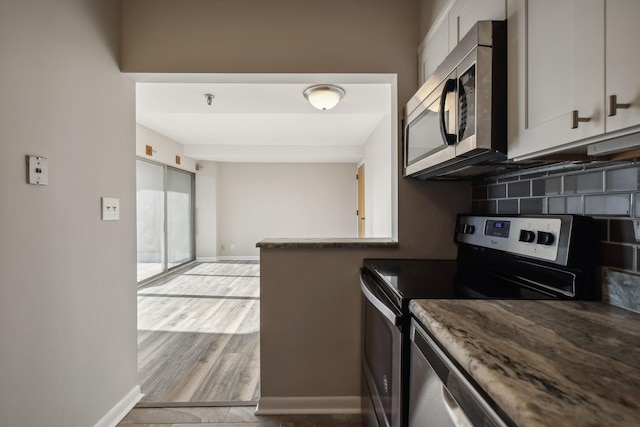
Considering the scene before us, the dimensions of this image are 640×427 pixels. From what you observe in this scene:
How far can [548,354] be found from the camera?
1.88 ft

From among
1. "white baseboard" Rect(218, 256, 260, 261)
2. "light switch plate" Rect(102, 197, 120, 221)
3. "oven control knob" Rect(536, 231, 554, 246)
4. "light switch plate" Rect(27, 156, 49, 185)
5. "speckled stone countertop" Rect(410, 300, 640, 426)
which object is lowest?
"white baseboard" Rect(218, 256, 260, 261)

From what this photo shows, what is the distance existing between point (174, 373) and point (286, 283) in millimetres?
1188

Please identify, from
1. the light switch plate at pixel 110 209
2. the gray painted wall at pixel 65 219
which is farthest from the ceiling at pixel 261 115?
the light switch plate at pixel 110 209

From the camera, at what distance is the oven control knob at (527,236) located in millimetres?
1098

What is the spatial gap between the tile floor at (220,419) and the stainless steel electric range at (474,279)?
0.87ft

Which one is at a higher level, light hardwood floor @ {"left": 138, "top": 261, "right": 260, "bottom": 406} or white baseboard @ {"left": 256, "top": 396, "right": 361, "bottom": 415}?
white baseboard @ {"left": 256, "top": 396, "right": 361, "bottom": 415}

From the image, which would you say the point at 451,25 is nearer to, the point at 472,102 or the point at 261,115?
the point at 472,102

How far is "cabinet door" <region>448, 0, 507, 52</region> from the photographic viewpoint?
95 centimetres

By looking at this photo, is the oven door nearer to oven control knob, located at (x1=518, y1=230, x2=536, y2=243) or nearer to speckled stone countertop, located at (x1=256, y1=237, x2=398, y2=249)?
speckled stone countertop, located at (x1=256, y1=237, x2=398, y2=249)

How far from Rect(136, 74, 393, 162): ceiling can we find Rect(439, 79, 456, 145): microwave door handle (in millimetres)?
735

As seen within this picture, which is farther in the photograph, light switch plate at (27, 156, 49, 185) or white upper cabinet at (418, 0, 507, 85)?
A: light switch plate at (27, 156, 49, 185)

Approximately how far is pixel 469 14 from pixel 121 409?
2542 millimetres

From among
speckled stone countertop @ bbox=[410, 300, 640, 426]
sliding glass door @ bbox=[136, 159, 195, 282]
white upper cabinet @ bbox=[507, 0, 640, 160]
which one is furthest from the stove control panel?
sliding glass door @ bbox=[136, 159, 195, 282]

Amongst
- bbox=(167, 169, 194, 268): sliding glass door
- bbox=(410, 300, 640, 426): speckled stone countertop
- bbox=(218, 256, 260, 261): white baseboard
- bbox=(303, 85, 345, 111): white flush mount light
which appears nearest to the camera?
bbox=(410, 300, 640, 426): speckled stone countertop
